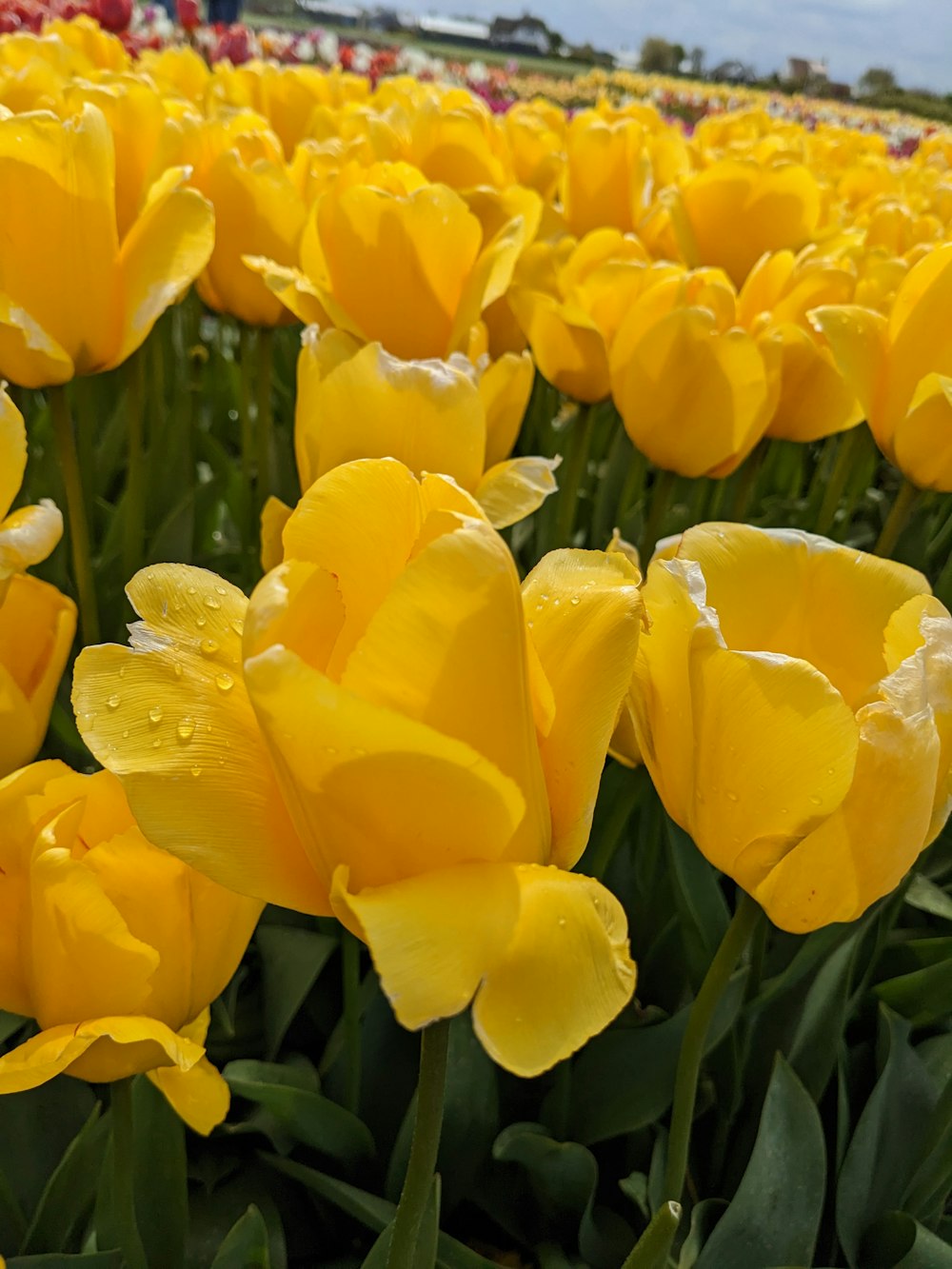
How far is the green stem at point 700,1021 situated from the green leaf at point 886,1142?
259 millimetres

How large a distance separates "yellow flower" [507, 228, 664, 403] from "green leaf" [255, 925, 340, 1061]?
72 centimetres

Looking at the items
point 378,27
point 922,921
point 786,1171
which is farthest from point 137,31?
point 378,27

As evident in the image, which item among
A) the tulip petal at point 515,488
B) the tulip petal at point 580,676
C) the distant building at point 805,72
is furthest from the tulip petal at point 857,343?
the distant building at point 805,72

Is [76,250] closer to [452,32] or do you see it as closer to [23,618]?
[23,618]

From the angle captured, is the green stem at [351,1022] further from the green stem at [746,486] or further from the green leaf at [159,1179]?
the green stem at [746,486]

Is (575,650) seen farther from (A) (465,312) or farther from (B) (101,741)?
(A) (465,312)

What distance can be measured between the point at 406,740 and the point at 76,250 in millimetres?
768

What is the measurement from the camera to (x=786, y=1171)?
0.88m

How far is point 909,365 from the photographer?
1.06 m

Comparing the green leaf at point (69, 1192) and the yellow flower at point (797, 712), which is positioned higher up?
the yellow flower at point (797, 712)

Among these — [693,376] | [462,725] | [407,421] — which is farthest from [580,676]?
[693,376]

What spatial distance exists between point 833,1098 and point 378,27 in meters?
29.7

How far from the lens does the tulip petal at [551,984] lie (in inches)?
14.6

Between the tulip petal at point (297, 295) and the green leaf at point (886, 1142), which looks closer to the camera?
the green leaf at point (886, 1142)
